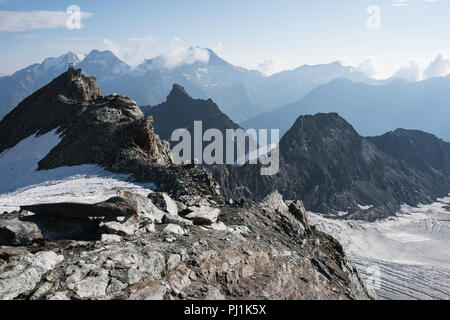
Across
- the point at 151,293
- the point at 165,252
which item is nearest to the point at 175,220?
the point at 165,252

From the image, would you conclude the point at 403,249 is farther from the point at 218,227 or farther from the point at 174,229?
the point at 174,229

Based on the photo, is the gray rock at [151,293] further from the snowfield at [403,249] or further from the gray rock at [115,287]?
the snowfield at [403,249]

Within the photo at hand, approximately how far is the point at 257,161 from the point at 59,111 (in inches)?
5463

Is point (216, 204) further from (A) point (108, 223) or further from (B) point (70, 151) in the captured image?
(B) point (70, 151)

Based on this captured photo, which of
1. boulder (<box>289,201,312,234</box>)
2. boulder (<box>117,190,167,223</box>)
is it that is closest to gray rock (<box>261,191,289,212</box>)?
boulder (<box>289,201,312,234</box>)

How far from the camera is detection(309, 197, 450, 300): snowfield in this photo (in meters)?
77.9

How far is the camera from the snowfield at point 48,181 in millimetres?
Result: 20453

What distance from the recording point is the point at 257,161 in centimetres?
17588

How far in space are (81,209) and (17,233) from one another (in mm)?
2088

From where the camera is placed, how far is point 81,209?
1141 centimetres

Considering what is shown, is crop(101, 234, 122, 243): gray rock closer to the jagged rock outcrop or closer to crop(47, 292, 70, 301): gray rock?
the jagged rock outcrop

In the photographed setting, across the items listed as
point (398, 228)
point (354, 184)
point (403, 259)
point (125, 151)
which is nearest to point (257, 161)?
point (354, 184)

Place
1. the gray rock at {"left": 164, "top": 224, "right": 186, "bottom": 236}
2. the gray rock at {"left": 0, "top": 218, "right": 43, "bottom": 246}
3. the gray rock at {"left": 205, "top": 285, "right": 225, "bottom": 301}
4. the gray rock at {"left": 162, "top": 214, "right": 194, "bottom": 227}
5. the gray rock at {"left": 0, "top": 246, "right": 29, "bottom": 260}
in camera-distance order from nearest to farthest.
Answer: the gray rock at {"left": 0, "top": 246, "right": 29, "bottom": 260}, the gray rock at {"left": 205, "top": 285, "right": 225, "bottom": 301}, the gray rock at {"left": 0, "top": 218, "right": 43, "bottom": 246}, the gray rock at {"left": 164, "top": 224, "right": 186, "bottom": 236}, the gray rock at {"left": 162, "top": 214, "right": 194, "bottom": 227}

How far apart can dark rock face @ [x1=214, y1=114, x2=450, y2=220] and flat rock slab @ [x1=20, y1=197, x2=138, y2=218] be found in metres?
133
